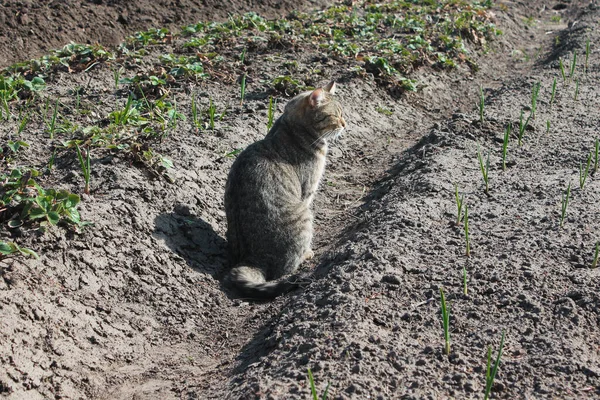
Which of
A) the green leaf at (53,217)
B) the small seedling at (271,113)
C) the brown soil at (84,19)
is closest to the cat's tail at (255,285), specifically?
the green leaf at (53,217)

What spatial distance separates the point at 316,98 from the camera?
5711 millimetres

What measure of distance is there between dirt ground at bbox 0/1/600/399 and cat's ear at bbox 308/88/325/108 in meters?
0.99

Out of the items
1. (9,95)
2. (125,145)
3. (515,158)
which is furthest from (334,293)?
(9,95)

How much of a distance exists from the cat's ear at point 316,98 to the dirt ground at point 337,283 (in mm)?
992

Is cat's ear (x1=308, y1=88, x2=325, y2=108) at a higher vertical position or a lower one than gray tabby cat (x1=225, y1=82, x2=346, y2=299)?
higher

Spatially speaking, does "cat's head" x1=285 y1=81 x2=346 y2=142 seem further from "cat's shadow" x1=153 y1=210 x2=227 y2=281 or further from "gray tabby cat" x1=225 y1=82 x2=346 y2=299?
"cat's shadow" x1=153 y1=210 x2=227 y2=281

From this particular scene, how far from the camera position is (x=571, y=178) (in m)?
5.36

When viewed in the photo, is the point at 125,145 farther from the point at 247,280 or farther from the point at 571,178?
the point at 571,178

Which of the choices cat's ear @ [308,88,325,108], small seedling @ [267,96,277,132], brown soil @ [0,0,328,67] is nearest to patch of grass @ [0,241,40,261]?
cat's ear @ [308,88,325,108]

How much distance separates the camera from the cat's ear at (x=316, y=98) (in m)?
5.68

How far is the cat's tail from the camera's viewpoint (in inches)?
184

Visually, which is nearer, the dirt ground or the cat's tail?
the dirt ground

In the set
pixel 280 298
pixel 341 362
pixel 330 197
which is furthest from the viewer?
pixel 330 197

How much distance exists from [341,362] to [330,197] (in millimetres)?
3255
